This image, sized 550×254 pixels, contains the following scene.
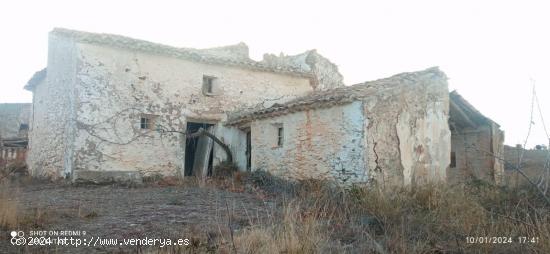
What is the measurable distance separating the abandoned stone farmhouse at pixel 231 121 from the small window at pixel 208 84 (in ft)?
0.12

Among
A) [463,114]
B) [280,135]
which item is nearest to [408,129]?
[463,114]

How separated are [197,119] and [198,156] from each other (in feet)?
4.60

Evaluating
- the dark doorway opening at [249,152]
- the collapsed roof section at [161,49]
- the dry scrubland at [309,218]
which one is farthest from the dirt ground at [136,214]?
the collapsed roof section at [161,49]

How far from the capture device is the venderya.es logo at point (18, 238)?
4891mm

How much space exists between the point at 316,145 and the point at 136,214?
15.5ft

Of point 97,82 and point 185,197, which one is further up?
point 97,82

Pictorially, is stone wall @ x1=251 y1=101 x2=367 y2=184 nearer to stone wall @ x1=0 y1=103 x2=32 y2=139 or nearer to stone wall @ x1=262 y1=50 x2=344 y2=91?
stone wall @ x1=262 y1=50 x2=344 y2=91

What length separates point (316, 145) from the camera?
33.9 ft

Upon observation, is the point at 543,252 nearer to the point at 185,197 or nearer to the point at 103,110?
the point at 185,197

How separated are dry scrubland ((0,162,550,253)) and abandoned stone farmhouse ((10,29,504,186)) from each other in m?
1.20

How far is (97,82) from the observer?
12.1 meters

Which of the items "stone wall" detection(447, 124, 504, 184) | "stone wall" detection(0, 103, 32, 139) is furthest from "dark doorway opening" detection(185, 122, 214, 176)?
"stone wall" detection(0, 103, 32, 139)

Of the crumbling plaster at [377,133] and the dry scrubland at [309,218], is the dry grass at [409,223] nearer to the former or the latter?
the dry scrubland at [309,218]

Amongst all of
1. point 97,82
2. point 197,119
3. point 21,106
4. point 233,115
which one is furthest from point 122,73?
point 21,106
